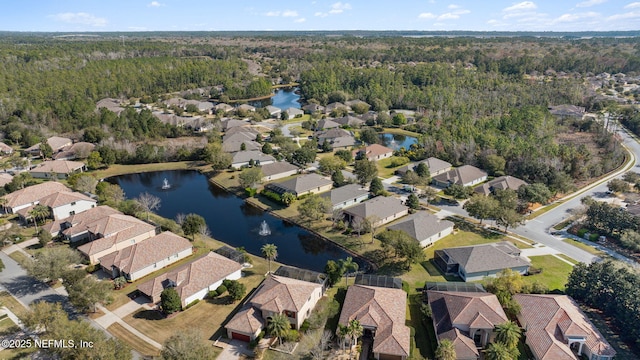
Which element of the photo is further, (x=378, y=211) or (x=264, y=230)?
(x=378, y=211)

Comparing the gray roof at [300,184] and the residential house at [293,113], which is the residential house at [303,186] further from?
the residential house at [293,113]

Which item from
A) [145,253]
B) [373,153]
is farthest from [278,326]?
[373,153]

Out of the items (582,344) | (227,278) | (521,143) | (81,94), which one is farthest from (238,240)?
(81,94)

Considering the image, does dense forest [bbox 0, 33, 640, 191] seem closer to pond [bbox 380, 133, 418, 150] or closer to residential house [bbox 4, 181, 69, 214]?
pond [bbox 380, 133, 418, 150]

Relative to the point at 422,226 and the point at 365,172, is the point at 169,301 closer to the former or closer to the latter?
the point at 422,226

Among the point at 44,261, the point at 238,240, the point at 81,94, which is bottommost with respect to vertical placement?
the point at 238,240

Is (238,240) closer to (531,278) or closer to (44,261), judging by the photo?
(44,261)
